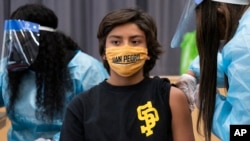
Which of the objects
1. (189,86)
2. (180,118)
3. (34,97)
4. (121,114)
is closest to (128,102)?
(121,114)

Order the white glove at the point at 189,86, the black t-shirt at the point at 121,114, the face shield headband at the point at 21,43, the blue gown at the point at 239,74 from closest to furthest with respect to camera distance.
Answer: the blue gown at the point at 239,74, the black t-shirt at the point at 121,114, the white glove at the point at 189,86, the face shield headband at the point at 21,43

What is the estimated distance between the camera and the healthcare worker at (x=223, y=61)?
105 cm

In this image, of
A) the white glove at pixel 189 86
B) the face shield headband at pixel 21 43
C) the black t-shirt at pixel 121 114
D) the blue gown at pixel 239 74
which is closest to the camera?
the blue gown at pixel 239 74

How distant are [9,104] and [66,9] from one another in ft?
2.69

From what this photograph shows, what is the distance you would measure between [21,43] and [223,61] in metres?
0.83

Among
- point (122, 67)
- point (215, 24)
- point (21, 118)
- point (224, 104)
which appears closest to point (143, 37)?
point (122, 67)

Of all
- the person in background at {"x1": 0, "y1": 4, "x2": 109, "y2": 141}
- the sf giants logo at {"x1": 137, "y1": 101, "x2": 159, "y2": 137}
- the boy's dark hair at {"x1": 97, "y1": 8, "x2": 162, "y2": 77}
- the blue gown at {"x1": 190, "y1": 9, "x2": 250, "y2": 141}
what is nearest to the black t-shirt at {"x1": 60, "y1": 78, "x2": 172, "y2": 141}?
the sf giants logo at {"x1": 137, "y1": 101, "x2": 159, "y2": 137}

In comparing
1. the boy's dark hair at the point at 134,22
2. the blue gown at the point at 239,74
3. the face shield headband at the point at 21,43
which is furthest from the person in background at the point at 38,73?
the blue gown at the point at 239,74

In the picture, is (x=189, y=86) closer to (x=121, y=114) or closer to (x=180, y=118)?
(x=180, y=118)

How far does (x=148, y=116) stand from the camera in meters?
1.25

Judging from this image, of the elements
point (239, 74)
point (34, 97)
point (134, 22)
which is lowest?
point (34, 97)

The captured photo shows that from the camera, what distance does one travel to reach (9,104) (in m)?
1.70

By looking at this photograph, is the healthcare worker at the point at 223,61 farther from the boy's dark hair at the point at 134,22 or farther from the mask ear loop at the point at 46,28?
the mask ear loop at the point at 46,28

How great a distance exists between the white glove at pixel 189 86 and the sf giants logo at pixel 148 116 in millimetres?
162
